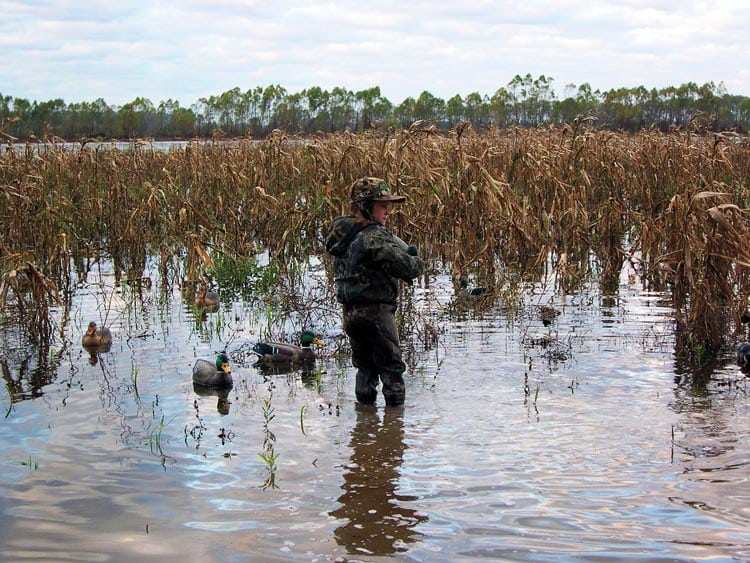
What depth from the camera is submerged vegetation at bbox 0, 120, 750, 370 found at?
8047 millimetres

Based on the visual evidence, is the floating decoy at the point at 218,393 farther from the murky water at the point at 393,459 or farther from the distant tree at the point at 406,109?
the distant tree at the point at 406,109

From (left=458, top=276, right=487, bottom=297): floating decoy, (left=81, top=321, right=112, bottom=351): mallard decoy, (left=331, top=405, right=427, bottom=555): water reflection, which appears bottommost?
(left=331, top=405, right=427, bottom=555): water reflection

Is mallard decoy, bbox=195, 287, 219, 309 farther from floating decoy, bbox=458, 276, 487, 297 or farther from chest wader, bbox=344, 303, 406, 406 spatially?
chest wader, bbox=344, 303, 406, 406

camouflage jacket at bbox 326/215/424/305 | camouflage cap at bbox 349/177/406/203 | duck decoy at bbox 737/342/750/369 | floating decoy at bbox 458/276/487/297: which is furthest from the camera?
floating decoy at bbox 458/276/487/297

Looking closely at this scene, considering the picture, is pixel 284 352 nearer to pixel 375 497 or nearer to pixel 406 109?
pixel 375 497

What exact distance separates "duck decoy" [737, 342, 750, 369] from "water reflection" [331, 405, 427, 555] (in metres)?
3.04

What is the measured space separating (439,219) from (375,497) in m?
6.41

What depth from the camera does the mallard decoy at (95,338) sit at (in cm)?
812

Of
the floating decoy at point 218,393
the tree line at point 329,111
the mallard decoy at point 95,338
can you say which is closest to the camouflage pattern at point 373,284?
the floating decoy at point 218,393

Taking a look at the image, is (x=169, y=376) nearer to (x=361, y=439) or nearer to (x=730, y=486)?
(x=361, y=439)

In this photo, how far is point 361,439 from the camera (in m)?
5.84

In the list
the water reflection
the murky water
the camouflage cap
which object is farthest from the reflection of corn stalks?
the water reflection

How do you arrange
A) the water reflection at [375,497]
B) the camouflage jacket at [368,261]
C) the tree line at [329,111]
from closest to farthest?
the water reflection at [375,497]
the camouflage jacket at [368,261]
the tree line at [329,111]

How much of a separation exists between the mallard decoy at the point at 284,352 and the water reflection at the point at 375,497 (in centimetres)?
155
